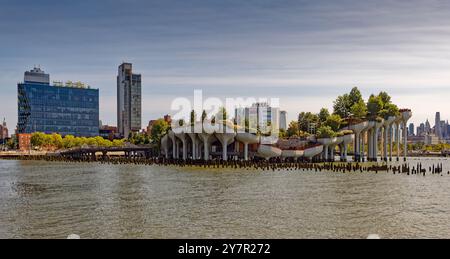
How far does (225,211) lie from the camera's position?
1287 inches

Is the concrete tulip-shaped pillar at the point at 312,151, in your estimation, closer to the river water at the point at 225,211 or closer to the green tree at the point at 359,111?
the green tree at the point at 359,111

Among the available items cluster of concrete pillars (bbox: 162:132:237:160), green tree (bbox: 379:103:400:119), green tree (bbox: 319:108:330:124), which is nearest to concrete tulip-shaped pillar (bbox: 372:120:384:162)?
green tree (bbox: 379:103:400:119)

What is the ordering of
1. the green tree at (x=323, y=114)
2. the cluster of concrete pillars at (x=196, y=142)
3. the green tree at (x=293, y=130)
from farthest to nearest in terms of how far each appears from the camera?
1. the green tree at (x=293, y=130)
2. the green tree at (x=323, y=114)
3. the cluster of concrete pillars at (x=196, y=142)

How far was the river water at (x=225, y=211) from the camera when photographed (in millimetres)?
25422

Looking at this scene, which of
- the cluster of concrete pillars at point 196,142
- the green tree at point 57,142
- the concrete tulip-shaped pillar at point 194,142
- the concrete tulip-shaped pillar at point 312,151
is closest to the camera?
the cluster of concrete pillars at point 196,142

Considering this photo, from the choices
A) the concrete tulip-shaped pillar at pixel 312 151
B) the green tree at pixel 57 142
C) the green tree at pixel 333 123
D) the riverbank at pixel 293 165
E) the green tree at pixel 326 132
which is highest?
the green tree at pixel 333 123

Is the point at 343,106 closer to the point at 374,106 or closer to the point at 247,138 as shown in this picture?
the point at 374,106

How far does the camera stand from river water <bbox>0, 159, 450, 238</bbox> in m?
25.4

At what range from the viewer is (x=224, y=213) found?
31.8 metres

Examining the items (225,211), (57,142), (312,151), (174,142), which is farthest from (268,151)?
(57,142)

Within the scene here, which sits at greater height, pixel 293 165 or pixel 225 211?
pixel 225 211

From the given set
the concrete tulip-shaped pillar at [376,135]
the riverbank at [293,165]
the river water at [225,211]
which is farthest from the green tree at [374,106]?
the river water at [225,211]

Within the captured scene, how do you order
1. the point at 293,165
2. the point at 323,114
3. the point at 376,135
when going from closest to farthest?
the point at 293,165, the point at 376,135, the point at 323,114
